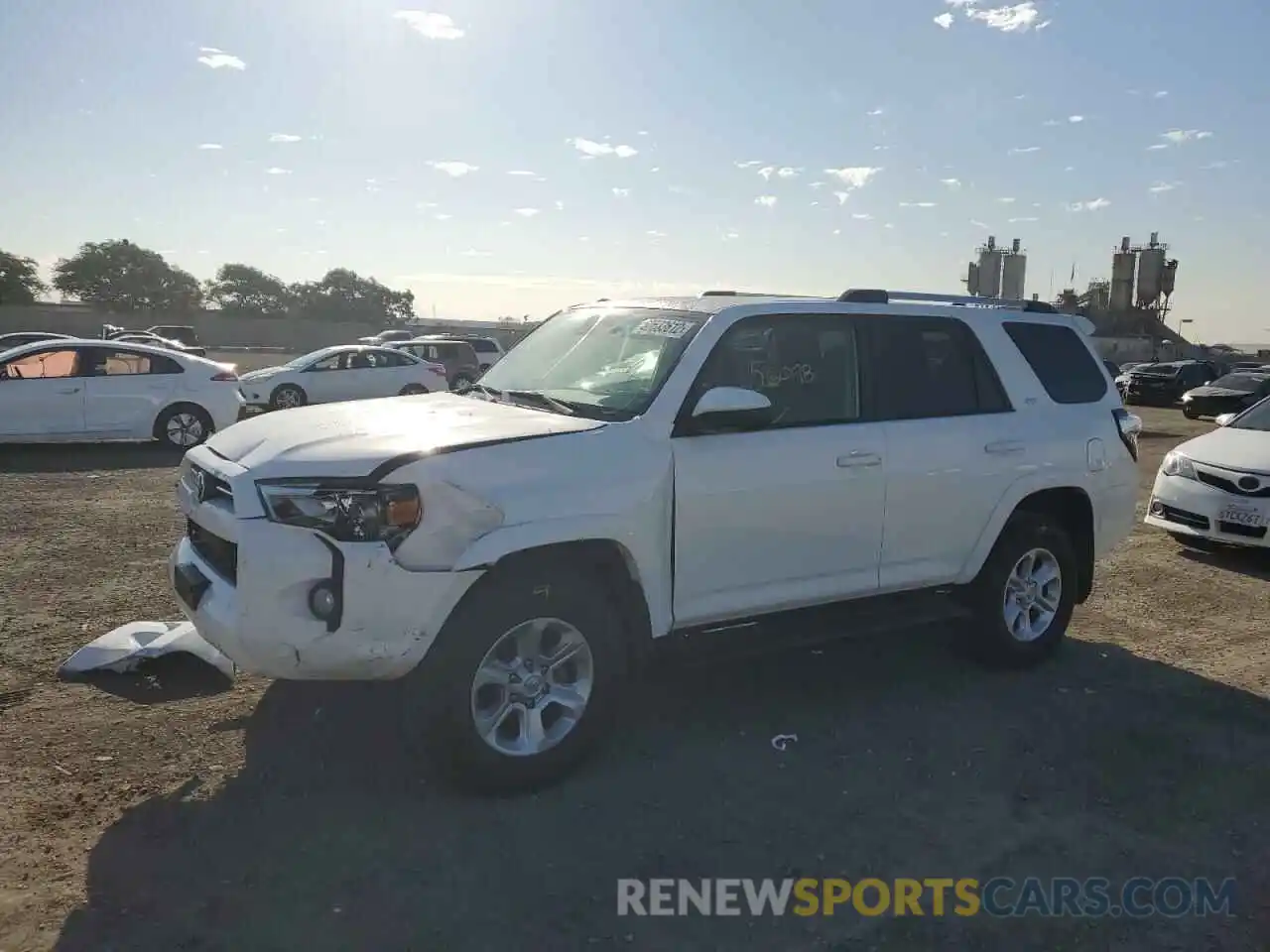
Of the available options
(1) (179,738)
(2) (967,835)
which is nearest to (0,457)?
(1) (179,738)

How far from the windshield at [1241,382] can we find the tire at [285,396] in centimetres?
2184

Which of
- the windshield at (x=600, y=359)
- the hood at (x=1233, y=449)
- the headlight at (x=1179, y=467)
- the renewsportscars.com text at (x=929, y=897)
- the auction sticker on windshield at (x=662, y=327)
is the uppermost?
the auction sticker on windshield at (x=662, y=327)

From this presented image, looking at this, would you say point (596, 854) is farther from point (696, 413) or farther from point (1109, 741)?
point (1109, 741)

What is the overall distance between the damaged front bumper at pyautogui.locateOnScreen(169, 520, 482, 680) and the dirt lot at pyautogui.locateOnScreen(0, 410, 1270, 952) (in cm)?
61

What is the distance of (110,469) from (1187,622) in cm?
1124

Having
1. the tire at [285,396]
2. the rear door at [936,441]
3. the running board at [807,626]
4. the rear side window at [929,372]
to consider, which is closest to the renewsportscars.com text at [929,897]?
the running board at [807,626]

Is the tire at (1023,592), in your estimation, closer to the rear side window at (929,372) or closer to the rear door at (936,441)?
the rear door at (936,441)

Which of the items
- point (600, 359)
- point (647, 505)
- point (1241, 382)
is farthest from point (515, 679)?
point (1241, 382)

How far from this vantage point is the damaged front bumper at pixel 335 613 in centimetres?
354

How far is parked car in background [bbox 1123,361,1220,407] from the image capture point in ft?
102

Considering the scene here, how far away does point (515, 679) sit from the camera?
3.91 meters

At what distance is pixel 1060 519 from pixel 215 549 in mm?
4504

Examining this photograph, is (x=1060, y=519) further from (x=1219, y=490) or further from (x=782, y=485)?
(x=1219, y=490)

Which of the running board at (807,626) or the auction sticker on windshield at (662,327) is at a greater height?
the auction sticker on windshield at (662,327)
